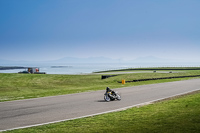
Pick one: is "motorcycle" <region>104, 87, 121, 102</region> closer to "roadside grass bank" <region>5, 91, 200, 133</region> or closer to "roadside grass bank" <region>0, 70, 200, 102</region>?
"roadside grass bank" <region>5, 91, 200, 133</region>

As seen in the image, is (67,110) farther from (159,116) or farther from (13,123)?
(159,116)

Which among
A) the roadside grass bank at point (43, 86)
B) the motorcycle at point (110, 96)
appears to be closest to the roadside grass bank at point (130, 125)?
the motorcycle at point (110, 96)

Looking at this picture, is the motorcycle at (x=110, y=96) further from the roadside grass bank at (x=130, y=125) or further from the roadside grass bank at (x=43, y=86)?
the roadside grass bank at (x=43, y=86)

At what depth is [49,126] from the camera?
9289 mm

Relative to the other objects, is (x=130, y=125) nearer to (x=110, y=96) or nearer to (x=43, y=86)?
(x=110, y=96)

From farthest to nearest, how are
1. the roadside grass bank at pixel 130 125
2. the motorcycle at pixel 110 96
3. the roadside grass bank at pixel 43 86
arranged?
1. the roadside grass bank at pixel 43 86
2. the motorcycle at pixel 110 96
3. the roadside grass bank at pixel 130 125

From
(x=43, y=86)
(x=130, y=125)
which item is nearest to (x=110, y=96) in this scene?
(x=130, y=125)

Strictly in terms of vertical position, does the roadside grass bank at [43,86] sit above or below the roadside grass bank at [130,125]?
below

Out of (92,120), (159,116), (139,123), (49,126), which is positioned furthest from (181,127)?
(49,126)

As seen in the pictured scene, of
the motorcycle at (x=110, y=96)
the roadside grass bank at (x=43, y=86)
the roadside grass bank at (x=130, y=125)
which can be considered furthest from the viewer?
the roadside grass bank at (x=43, y=86)

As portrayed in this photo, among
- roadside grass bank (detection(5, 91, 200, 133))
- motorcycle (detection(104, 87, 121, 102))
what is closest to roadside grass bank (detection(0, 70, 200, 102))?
motorcycle (detection(104, 87, 121, 102))

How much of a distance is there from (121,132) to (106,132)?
0.46 metres

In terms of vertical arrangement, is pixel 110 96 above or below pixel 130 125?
above

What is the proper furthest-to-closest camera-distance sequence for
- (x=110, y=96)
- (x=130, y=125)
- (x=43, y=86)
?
1. (x=43, y=86)
2. (x=110, y=96)
3. (x=130, y=125)
